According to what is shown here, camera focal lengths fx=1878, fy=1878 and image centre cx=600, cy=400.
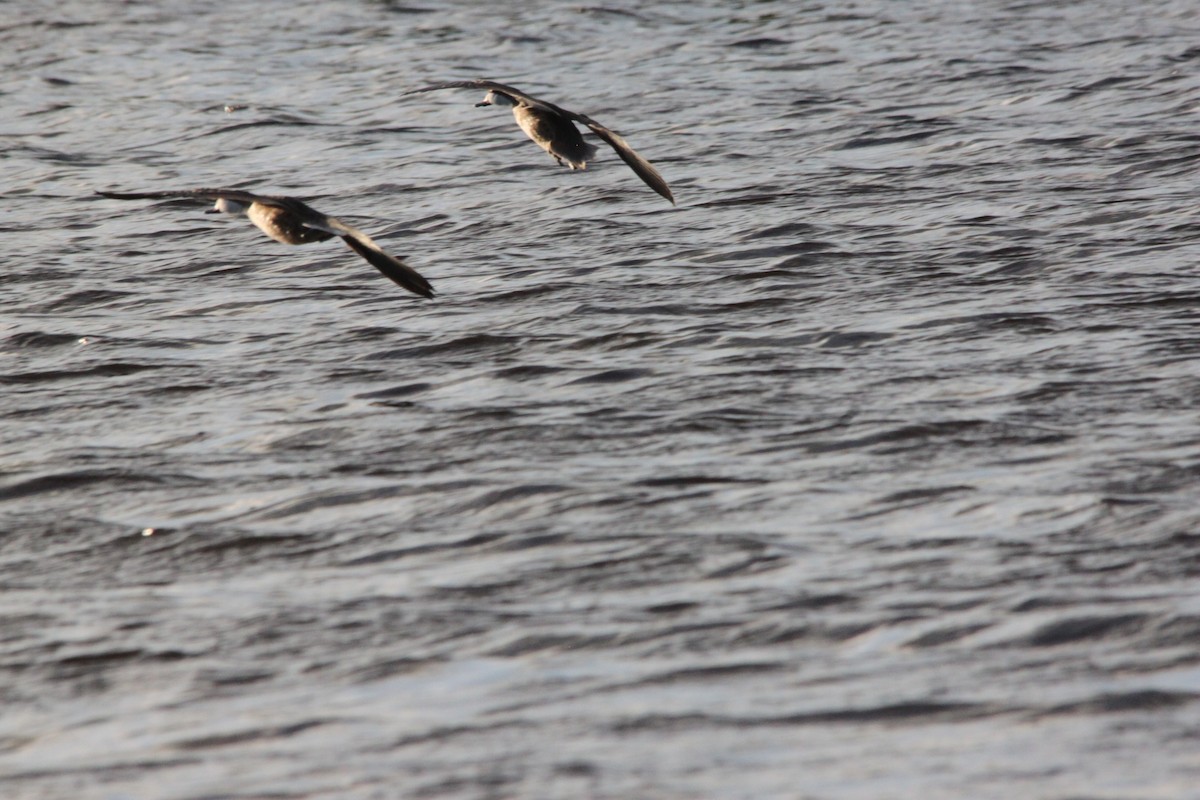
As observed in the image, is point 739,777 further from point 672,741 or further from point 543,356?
point 543,356

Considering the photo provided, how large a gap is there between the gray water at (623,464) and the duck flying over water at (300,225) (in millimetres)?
613

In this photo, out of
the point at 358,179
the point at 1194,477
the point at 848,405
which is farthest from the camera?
the point at 358,179

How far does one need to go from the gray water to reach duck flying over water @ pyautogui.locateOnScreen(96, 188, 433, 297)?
0.61 m

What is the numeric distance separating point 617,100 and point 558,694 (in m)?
11.0

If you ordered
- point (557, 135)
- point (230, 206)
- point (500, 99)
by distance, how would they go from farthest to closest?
point (500, 99) < point (557, 135) < point (230, 206)

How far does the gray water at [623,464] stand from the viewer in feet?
16.0

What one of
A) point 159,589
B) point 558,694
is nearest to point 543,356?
point 159,589

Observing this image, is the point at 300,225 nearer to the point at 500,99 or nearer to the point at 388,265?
the point at 388,265

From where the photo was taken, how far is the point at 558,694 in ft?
16.8

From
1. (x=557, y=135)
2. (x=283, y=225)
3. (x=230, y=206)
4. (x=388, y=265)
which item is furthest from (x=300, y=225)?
(x=557, y=135)

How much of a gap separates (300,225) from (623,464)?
2019 millimetres

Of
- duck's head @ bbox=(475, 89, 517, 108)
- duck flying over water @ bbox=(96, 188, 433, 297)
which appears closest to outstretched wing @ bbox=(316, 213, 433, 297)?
duck flying over water @ bbox=(96, 188, 433, 297)

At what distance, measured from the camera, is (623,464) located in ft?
23.1

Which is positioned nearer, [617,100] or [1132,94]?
[1132,94]
